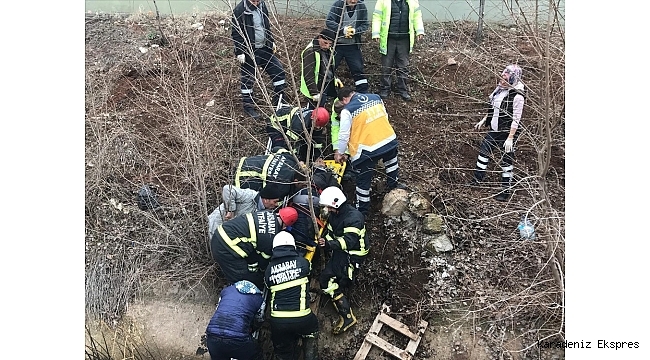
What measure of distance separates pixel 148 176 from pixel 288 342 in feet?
10.7

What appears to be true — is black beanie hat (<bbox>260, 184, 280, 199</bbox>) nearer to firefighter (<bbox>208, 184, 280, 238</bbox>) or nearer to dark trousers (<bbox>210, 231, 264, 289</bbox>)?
firefighter (<bbox>208, 184, 280, 238</bbox>)

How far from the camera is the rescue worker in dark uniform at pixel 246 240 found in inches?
202

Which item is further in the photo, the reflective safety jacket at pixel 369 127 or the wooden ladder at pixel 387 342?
the reflective safety jacket at pixel 369 127

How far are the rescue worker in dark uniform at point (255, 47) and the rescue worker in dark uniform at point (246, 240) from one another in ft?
7.29

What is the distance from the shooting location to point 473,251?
5.86m

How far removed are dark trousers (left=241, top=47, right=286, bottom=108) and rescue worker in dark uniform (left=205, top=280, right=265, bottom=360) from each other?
3.15 metres

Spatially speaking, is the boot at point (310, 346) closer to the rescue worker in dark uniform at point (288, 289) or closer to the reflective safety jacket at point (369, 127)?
the rescue worker in dark uniform at point (288, 289)

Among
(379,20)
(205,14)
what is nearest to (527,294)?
(379,20)

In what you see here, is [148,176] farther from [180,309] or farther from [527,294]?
[527,294]


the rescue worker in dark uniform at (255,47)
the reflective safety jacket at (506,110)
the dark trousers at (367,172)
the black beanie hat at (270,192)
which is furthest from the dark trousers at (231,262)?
the reflective safety jacket at (506,110)

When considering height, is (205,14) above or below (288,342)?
above

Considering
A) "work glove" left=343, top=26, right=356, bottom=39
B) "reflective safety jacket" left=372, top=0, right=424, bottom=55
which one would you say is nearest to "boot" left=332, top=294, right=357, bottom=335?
"work glove" left=343, top=26, right=356, bottom=39

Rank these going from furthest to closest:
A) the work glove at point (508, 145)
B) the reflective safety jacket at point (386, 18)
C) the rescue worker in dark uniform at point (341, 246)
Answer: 1. the reflective safety jacket at point (386, 18)
2. the work glove at point (508, 145)
3. the rescue worker in dark uniform at point (341, 246)

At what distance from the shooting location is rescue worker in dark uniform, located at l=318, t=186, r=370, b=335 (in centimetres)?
523
